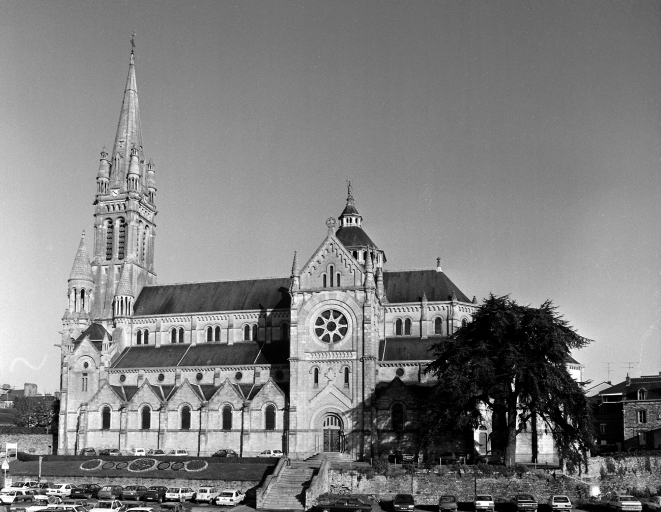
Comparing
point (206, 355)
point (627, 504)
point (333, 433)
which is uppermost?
point (206, 355)

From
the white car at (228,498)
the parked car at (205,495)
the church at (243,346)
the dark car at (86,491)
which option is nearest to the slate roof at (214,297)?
the church at (243,346)

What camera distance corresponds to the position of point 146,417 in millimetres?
89062

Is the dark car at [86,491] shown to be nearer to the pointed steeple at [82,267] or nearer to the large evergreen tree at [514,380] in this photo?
the large evergreen tree at [514,380]

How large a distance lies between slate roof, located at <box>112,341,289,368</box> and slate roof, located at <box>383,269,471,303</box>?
13354mm

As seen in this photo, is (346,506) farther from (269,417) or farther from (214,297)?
(214,297)

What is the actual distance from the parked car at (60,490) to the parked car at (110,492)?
99.1 inches

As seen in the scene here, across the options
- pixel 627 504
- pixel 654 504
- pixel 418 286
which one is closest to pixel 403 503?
pixel 627 504

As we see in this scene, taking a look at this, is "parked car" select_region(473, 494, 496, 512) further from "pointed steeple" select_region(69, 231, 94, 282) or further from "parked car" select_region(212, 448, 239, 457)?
"pointed steeple" select_region(69, 231, 94, 282)

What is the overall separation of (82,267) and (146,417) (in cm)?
2468

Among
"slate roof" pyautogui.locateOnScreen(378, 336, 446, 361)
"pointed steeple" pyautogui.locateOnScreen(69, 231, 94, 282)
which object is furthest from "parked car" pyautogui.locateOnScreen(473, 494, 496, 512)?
"pointed steeple" pyautogui.locateOnScreen(69, 231, 94, 282)

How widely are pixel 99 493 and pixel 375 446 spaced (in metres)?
27.0

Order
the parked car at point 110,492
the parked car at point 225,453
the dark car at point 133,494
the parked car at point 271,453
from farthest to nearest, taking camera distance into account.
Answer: the parked car at point 225,453, the parked car at point 271,453, the parked car at point 110,492, the dark car at point 133,494

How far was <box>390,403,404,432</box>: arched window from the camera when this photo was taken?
8025cm

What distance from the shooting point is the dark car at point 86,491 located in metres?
63.9
